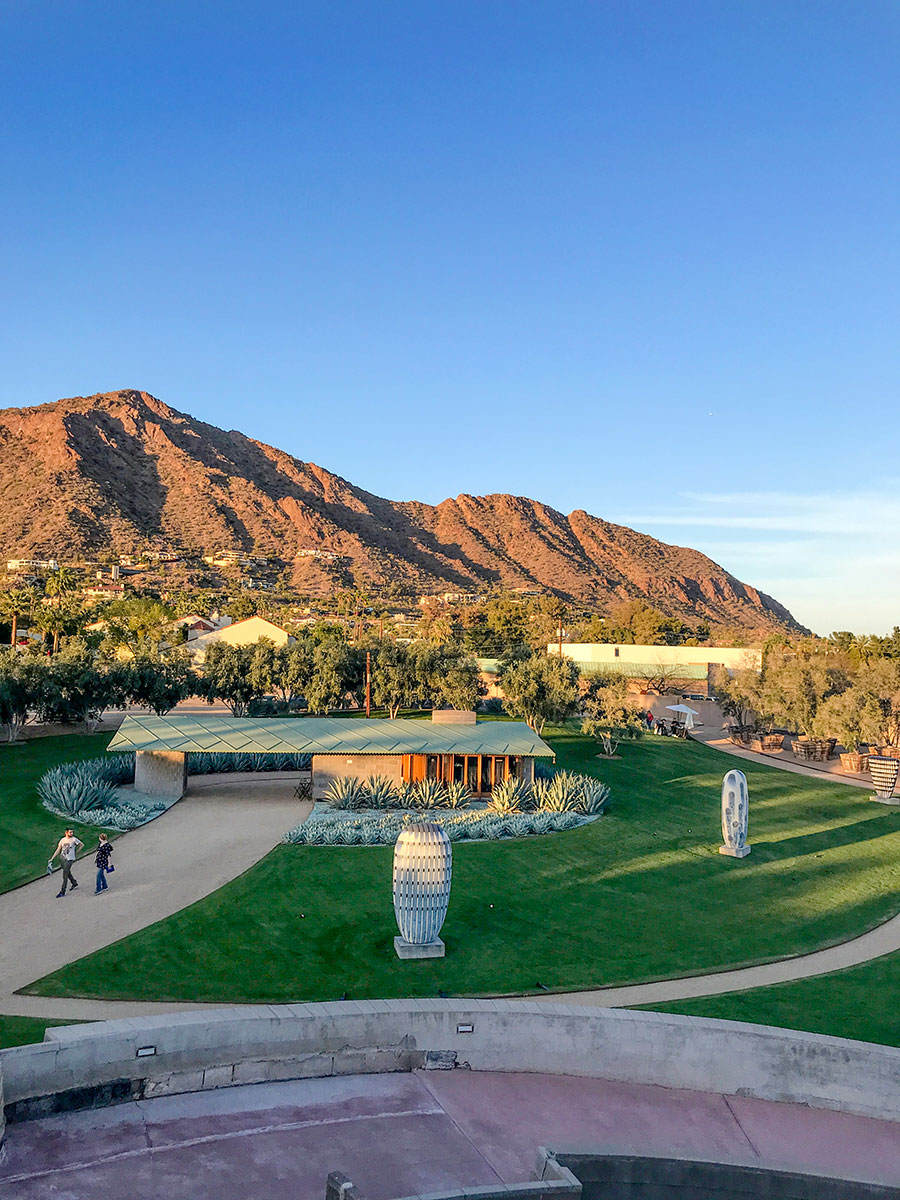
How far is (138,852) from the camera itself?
20906mm

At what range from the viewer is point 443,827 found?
68.7 ft

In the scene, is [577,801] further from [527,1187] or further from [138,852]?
[527,1187]

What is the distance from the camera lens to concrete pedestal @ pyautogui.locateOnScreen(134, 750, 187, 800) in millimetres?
26344

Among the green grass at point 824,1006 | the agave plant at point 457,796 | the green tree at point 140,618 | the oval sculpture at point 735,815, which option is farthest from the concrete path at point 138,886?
the green tree at point 140,618

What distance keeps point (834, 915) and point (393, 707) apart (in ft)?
88.2

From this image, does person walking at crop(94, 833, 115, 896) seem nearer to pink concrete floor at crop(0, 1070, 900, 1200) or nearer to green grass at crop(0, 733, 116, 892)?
green grass at crop(0, 733, 116, 892)

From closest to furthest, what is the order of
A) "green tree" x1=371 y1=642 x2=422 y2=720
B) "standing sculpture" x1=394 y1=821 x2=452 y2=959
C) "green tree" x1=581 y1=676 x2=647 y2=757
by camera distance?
"standing sculpture" x1=394 y1=821 x2=452 y2=959 < "green tree" x1=581 y1=676 x2=647 y2=757 < "green tree" x1=371 y1=642 x2=422 y2=720

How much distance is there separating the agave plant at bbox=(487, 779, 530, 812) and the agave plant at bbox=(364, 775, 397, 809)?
2.88m

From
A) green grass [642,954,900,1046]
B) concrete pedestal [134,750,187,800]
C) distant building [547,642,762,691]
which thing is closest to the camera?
green grass [642,954,900,1046]

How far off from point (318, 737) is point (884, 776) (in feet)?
67.3

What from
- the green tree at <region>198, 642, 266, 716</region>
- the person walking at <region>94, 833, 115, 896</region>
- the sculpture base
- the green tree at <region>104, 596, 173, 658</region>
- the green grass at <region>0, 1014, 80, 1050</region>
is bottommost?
the green grass at <region>0, 1014, 80, 1050</region>

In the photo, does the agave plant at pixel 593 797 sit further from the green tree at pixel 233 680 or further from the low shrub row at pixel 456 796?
the green tree at pixel 233 680

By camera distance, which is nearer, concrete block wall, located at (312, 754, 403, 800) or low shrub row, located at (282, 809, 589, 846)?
low shrub row, located at (282, 809, 589, 846)

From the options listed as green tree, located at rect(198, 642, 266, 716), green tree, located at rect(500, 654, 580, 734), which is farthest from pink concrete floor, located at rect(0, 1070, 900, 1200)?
green tree, located at rect(198, 642, 266, 716)
